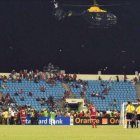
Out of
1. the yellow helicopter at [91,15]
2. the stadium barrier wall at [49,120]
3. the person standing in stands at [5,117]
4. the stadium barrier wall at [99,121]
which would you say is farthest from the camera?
the yellow helicopter at [91,15]

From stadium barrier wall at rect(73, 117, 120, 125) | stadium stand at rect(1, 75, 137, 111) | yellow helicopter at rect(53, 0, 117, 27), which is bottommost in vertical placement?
stadium barrier wall at rect(73, 117, 120, 125)

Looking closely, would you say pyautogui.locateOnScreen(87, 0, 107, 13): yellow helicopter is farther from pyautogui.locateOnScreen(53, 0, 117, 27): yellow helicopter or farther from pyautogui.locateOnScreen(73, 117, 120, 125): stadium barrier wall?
pyautogui.locateOnScreen(73, 117, 120, 125): stadium barrier wall

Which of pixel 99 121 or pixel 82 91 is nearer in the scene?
pixel 99 121

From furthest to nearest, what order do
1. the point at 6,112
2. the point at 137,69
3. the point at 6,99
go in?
the point at 137,69 → the point at 6,99 → the point at 6,112

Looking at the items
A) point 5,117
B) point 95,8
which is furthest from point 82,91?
point 5,117

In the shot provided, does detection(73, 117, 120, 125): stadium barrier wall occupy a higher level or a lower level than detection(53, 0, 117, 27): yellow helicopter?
lower

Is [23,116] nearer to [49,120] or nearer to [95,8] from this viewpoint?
[49,120]

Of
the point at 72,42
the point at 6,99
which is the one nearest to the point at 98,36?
the point at 72,42

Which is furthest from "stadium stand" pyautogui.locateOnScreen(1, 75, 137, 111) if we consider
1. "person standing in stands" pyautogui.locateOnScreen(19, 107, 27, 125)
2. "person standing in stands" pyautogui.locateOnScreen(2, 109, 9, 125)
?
"person standing in stands" pyautogui.locateOnScreen(19, 107, 27, 125)

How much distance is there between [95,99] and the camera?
207ft

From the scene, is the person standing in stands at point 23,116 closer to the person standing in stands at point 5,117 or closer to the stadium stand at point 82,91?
the person standing in stands at point 5,117

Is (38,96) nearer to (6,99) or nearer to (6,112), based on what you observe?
(6,99)

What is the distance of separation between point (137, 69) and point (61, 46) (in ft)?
30.6

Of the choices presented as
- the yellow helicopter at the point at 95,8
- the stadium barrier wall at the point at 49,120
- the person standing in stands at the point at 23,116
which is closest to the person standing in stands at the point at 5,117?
the person standing in stands at the point at 23,116
